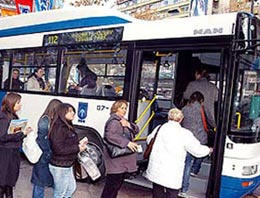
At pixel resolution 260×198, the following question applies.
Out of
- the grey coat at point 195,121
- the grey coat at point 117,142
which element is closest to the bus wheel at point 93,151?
the grey coat at point 195,121

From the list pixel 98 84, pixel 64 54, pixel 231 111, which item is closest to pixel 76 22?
pixel 64 54

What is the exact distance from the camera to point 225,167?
507 centimetres

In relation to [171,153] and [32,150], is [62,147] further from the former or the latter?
[171,153]

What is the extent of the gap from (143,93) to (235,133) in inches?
76.6

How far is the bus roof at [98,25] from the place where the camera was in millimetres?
5348

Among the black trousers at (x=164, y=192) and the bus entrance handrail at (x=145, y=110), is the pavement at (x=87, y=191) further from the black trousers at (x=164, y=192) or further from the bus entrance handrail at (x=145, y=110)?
the black trousers at (x=164, y=192)

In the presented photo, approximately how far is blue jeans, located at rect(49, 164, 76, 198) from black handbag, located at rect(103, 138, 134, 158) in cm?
58

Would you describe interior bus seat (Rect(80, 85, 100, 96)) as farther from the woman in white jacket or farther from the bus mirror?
the bus mirror

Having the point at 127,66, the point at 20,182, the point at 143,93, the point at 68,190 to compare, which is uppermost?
the point at 127,66

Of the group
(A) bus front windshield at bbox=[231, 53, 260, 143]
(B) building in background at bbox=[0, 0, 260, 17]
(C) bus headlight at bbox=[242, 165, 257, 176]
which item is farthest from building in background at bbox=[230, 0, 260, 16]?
(C) bus headlight at bbox=[242, 165, 257, 176]

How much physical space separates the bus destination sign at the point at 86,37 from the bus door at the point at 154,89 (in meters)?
0.64

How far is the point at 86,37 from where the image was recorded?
22.9ft

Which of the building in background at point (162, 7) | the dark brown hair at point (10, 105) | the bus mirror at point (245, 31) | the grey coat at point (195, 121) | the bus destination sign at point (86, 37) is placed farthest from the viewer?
the building in background at point (162, 7)

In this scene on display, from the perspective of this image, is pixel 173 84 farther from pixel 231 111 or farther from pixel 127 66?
pixel 231 111
